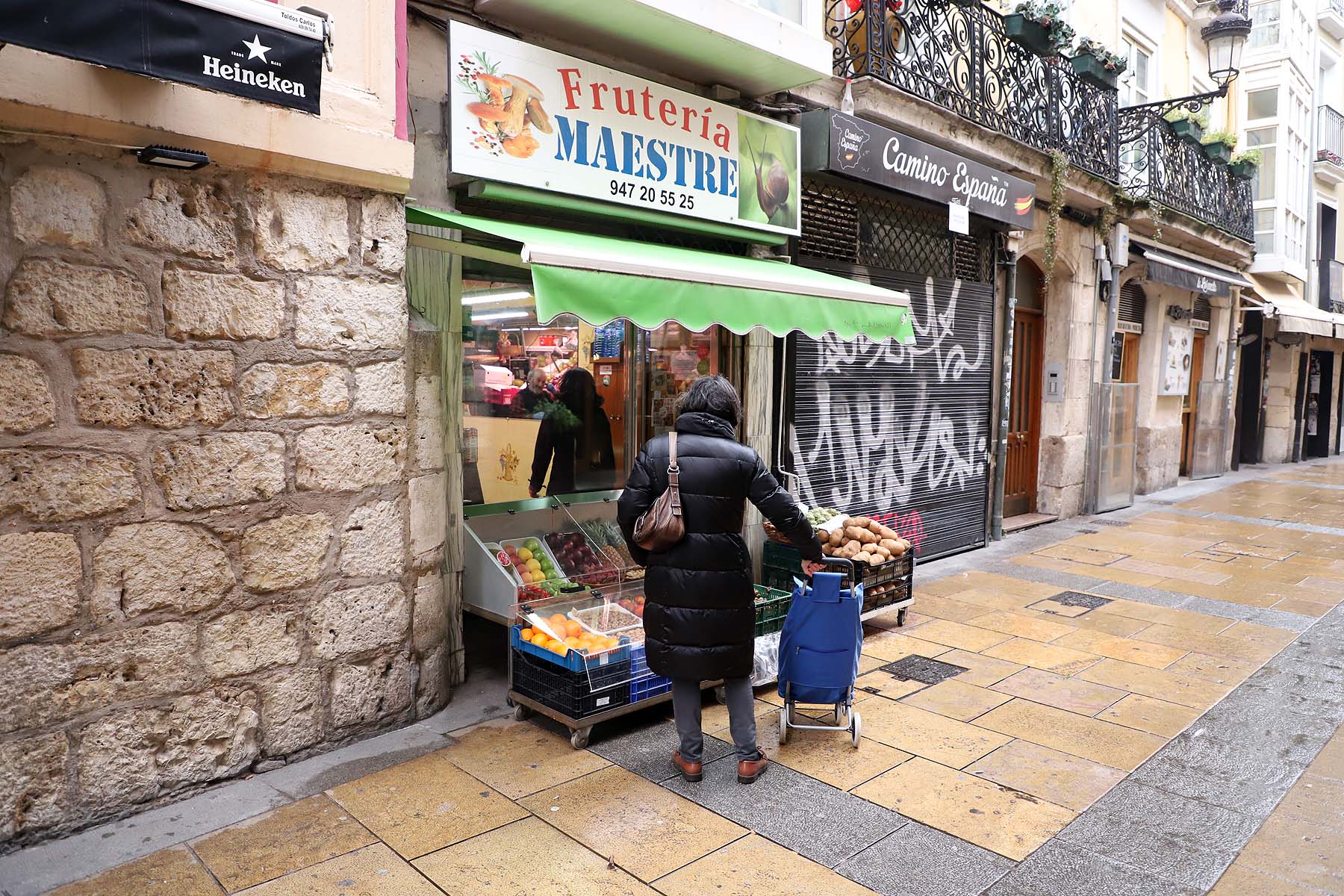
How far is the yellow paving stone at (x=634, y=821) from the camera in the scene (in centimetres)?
341

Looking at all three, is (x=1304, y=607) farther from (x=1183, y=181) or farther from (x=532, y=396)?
(x=1183, y=181)

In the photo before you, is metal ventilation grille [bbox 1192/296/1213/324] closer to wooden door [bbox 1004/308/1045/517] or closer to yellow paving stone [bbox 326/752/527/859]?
wooden door [bbox 1004/308/1045/517]

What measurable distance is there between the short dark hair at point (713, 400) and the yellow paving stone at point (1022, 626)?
140 inches

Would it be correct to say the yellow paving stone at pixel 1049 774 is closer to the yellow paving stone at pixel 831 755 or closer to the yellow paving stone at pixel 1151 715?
the yellow paving stone at pixel 831 755

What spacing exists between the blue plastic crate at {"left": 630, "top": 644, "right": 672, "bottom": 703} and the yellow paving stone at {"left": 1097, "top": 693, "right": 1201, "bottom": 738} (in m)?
2.48

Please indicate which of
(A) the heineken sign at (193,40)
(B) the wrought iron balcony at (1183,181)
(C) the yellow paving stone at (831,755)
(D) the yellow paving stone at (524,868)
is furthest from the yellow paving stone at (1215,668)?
(B) the wrought iron balcony at (1183,181)

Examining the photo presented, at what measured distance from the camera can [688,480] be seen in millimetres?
3898

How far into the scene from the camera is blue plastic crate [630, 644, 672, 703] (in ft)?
14.8

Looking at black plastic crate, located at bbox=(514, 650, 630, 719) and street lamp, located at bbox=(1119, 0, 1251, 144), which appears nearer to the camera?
black plastic crate, located at bbox=(514, 650, 630, 719)

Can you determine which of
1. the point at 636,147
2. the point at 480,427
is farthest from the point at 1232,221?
the point at 480,427

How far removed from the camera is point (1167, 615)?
698 cm

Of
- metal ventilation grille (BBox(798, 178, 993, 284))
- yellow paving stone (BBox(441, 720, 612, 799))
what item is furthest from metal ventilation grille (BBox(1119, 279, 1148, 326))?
yellow paving stone (BBox(441, 720, 612, 799))

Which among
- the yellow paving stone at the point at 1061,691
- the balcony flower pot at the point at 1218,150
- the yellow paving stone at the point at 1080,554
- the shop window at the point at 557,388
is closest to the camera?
the yellow paving stone at the point at 1061,691

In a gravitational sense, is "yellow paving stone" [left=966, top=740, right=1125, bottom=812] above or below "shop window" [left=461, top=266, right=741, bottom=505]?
below
